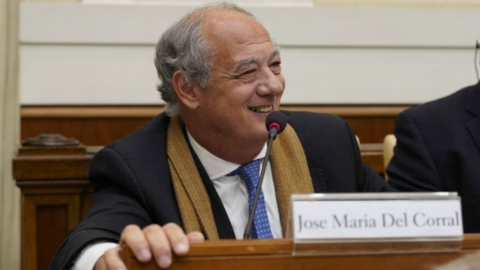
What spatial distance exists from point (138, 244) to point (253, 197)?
0.76 metres

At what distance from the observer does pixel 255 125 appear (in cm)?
224

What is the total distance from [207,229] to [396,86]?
1.67m

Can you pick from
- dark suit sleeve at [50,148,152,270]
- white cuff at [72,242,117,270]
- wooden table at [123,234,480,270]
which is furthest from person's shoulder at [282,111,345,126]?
wooden table at [123,234,480,270]

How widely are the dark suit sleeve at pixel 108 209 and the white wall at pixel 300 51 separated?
1136mm

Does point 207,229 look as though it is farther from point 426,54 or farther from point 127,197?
point 426,54

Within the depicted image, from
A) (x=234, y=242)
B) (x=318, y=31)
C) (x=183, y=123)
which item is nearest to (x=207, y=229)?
(x=183, y=123)

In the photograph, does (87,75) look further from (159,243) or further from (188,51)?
(159,243)

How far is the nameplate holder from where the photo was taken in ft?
4.71

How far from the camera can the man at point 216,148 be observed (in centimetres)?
214

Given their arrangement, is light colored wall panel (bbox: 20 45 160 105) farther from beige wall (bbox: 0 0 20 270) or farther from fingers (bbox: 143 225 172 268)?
fingers (bbox: 143 225 172 268)

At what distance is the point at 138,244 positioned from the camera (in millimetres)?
1486

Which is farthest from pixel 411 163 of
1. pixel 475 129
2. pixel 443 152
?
pixel 475 129

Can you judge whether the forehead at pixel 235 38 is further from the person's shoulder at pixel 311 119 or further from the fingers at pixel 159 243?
the fingers at pixel 159 243

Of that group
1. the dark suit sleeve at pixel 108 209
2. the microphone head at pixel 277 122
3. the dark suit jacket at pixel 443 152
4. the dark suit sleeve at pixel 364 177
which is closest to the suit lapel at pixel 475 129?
the dark suit jacket at pixel 443 152
